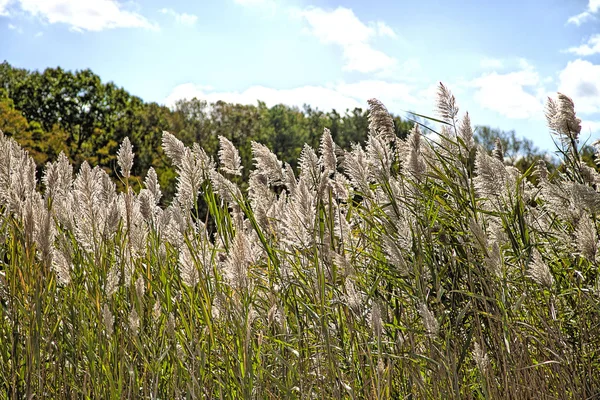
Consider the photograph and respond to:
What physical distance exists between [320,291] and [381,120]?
4.03 feet

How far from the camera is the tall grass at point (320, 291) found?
236cm

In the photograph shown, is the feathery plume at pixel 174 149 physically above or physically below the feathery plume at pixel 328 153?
above

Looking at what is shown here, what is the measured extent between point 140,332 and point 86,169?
2.69 feet

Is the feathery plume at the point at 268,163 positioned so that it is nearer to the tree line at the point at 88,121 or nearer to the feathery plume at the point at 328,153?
the feathery plume at the point at 328,153

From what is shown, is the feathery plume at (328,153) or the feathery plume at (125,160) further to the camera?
the feathery plume at (328,153)

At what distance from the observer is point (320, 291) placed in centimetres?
226

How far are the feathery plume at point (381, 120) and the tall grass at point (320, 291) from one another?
1cm

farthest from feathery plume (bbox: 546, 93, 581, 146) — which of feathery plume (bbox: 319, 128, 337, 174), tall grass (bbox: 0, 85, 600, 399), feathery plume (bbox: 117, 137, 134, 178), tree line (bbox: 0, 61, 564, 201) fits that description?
tree line (bbox: 0, 61, 564, 201)

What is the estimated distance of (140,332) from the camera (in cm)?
263

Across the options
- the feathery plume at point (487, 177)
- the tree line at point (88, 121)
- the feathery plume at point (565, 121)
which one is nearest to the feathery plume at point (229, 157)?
the feathery plume at point (487, 177)

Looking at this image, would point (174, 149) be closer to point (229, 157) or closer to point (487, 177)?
point (229, 157)

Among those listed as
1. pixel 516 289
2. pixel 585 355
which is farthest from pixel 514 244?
pixel 585 355

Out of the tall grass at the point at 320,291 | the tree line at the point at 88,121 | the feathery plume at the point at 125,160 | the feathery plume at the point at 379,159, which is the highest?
the tree line at the point at 88,121

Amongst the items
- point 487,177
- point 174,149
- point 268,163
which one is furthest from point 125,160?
point 487,177
